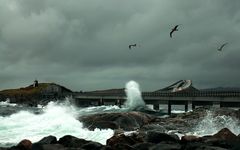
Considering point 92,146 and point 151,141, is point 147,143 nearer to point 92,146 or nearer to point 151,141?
point 151,141

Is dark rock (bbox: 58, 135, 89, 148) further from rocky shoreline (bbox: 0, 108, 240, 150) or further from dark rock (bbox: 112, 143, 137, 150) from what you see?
dark rock (bbox: 112, 143, 137, 150)

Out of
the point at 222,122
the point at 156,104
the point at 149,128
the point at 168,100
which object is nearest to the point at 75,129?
the point at 149,128

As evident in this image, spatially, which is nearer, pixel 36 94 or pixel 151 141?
pixel 151 141

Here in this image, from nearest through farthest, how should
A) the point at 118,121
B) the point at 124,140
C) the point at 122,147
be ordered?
the point at 122,147
the point at 124,140
the point at 118,121

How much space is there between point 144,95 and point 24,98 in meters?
83.7

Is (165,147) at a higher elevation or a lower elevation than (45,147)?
higher

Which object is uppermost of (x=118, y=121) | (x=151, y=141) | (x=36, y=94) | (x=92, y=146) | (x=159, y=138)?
(x=36, y=94)

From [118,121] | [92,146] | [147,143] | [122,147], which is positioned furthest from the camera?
[118,121]

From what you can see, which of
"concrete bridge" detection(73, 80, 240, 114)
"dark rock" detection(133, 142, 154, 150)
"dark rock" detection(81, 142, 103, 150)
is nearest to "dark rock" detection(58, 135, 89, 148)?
"dark rock" detection(81, 142, 103, 150)

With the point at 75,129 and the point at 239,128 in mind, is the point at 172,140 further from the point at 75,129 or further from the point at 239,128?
the point at 75,129

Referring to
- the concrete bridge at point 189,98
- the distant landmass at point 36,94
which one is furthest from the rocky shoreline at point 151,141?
the distant landmass at point 36,94

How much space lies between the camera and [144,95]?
95688 millimetres

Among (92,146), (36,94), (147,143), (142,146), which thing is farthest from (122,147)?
(36,94)

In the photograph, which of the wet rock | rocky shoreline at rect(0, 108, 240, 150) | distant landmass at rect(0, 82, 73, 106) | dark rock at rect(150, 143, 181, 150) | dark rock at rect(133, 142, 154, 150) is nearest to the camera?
dark rock at rect(150, 143, 181, 150)
